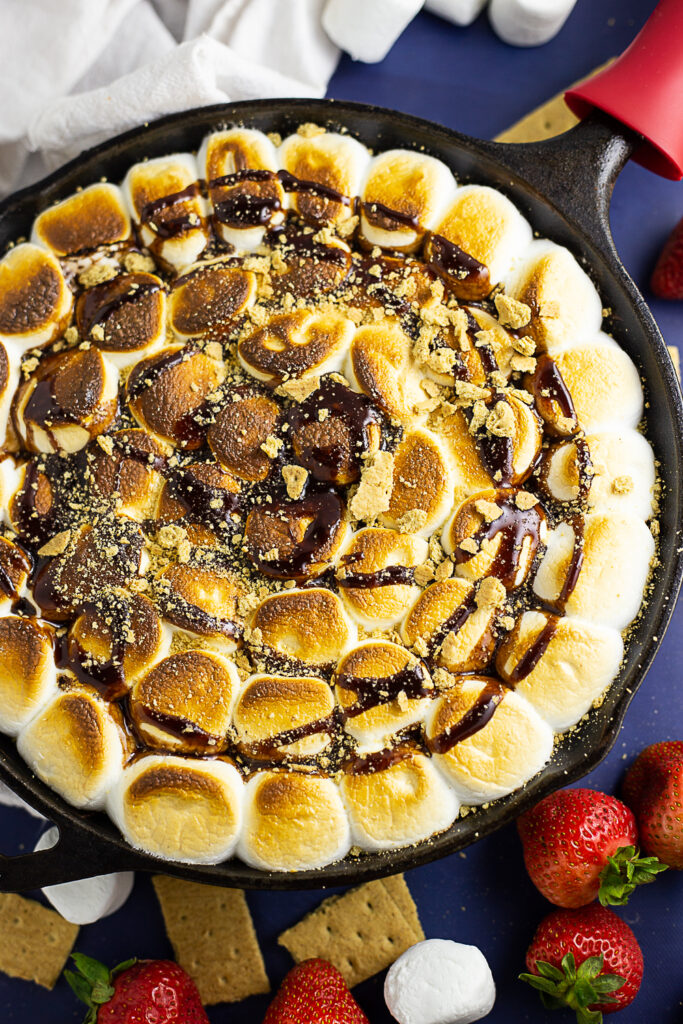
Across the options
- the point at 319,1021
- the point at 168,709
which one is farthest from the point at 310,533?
the point at 319,1021

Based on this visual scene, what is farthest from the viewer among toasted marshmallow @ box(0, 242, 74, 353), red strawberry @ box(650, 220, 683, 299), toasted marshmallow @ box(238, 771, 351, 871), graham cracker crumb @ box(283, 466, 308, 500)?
red strawberry @ box(650, 220, 683, 299)

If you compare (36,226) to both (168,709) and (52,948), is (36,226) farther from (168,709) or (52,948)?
(52,948)

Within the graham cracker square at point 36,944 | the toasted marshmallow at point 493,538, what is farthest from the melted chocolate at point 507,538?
the graham cracker square at point 36,944

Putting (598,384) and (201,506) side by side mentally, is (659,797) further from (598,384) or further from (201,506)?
(201,506)

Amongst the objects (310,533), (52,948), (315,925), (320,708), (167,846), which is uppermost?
(310,533)

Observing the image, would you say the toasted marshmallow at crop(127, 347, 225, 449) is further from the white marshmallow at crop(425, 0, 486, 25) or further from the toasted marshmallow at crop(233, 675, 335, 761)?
the white marshmallow at crop(425, 0, 486, 25)

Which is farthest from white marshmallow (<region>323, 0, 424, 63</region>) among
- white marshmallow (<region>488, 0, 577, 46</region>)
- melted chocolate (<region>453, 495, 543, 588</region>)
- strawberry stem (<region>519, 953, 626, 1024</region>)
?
strawberry stem (<region>519, 953, 626, 1024</region>)

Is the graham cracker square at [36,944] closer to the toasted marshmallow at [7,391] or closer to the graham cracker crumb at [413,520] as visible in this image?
the toasted marshmallow at [7,391]
